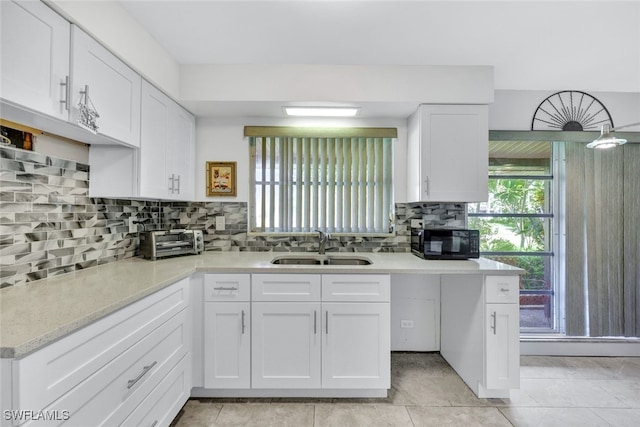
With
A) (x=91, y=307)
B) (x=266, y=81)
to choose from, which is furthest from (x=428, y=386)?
(x=266, y=81)

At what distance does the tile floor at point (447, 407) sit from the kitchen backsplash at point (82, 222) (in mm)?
1132

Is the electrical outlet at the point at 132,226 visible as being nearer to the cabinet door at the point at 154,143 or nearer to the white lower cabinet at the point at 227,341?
the cabinet door at the point at 154,143

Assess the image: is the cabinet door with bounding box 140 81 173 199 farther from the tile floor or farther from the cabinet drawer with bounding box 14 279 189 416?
the tile floor

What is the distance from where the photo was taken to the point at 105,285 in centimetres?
143

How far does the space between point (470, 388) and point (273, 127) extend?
2.63 m

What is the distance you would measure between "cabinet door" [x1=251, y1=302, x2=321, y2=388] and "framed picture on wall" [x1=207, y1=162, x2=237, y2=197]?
1.20 metres

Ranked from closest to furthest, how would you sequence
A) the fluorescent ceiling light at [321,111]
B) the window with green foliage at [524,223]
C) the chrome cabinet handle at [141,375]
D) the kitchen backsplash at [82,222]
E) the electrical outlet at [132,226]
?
the chrome cabinet handle at [141,375] < the kitchen backsplash at [82,222] < the electrical outlet at [132,226] < the fluorescent ceiling light at [321,111] < the window with green foliage at [524,223]

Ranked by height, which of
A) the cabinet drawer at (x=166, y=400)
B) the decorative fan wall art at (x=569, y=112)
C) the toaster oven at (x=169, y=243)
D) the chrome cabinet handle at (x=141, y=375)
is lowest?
the cabinet drawer at (x=166, y=400)

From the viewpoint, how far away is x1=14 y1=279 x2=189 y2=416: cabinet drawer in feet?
2.70

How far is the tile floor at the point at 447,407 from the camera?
Answer: 1771 mm

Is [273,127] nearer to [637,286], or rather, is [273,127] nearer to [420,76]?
[420,76]

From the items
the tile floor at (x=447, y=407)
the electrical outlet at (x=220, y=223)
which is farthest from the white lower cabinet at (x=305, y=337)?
the electrical outlet at (x=220, y=223)

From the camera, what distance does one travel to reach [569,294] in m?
2.68

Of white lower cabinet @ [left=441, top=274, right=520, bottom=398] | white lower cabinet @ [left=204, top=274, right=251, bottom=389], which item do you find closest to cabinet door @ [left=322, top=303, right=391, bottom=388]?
white lower cabinet @ [left=204, top=274, right=251, bottom=389]
